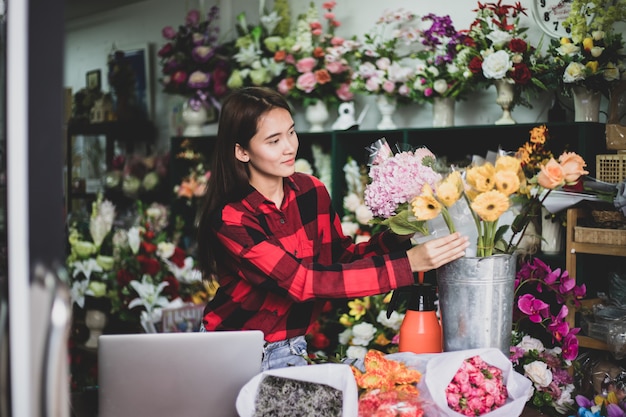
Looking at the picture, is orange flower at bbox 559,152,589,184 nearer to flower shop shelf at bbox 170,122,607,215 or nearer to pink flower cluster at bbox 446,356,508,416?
pink flower cluster at bbox 446,356,508,416

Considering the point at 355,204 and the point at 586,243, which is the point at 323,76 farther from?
the point at 586,243

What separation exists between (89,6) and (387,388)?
5.60 metres

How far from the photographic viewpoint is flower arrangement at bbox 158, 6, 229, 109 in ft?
14.9

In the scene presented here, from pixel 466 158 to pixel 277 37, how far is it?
1372 millimetres

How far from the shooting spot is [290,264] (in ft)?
5.94

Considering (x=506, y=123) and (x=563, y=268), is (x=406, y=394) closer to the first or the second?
(x=563, y=268)

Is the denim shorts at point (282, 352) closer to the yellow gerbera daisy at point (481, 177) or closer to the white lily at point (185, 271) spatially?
the yellow gerbera daisy at point (481, 177)

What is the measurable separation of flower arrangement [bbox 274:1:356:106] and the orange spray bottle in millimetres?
2399

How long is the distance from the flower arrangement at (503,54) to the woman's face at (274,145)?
51.5 inches

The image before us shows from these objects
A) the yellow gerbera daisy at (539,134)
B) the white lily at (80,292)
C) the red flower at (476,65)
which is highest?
the red flower at (476,65)

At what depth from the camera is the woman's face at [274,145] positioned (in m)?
2.06

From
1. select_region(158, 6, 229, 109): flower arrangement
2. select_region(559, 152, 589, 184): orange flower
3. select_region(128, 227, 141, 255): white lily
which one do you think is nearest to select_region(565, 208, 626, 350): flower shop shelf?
select_region(559, 152, 589, 184): orange flower

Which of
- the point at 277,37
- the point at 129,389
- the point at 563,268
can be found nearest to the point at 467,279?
the point at 129,389

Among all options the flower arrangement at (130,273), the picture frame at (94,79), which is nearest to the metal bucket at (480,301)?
the flower arrangement at (130,273)
